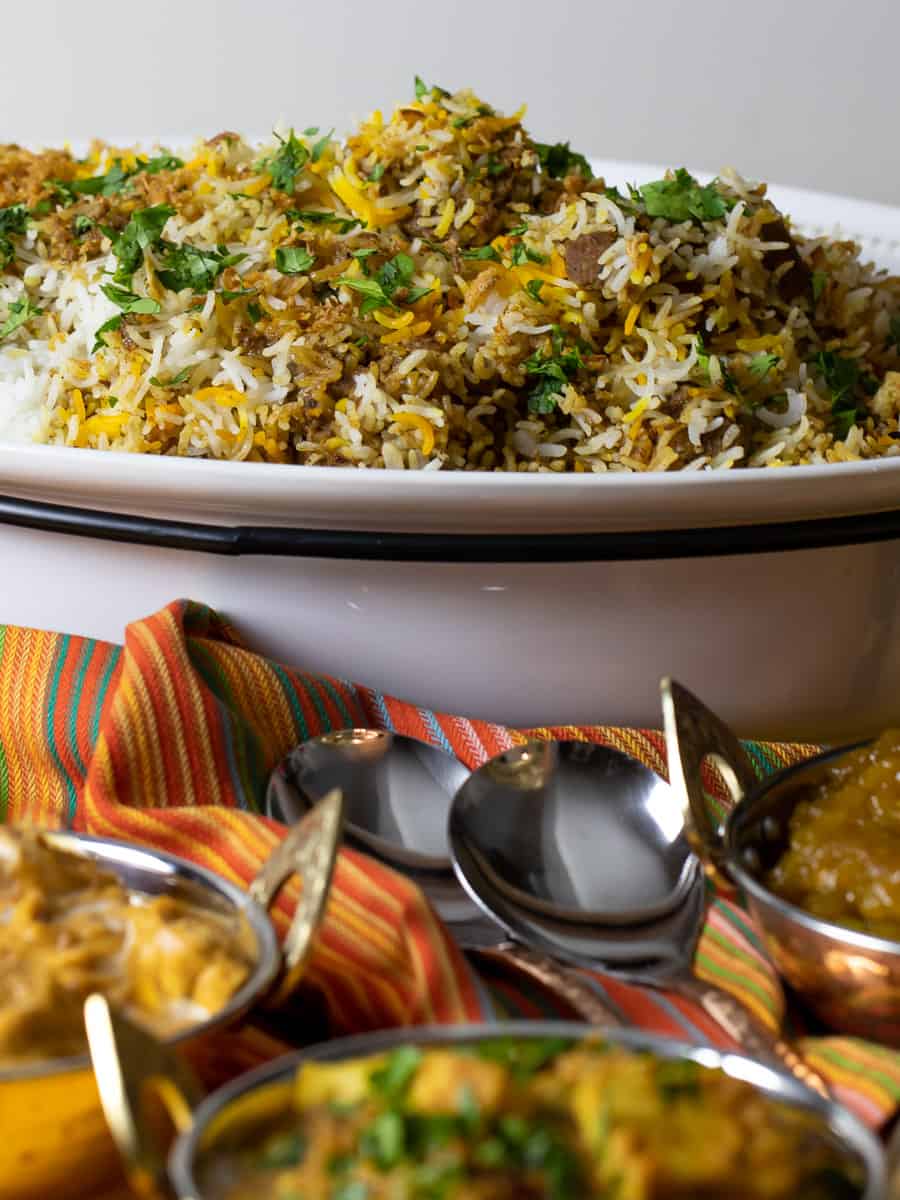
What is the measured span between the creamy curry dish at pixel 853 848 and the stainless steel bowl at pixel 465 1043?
0.38 meters

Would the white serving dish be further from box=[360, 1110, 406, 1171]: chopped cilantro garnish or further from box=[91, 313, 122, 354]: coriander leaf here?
box=[360, 1110, 406, 1171]: chopped cilantro garnish

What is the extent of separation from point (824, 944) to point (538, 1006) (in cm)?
26

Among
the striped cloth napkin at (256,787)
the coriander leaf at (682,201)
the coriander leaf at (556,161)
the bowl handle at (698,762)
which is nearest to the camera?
the striped cloth napkin at (256,787)

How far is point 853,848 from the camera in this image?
1.39m

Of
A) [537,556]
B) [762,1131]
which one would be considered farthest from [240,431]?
[762,1131]

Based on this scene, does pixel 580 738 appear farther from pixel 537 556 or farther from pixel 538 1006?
pixel 538 1006

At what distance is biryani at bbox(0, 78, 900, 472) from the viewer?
6.79ft

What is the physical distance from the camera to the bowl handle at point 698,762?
1452 mm

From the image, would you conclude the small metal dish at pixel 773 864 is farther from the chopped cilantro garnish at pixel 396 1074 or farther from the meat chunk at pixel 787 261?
the meat chunk at pixel 787 261

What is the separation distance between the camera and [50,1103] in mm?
1024

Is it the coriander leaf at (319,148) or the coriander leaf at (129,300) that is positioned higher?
the coriander leaf at (319,148)

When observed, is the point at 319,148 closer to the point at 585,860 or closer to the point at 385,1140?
the point at 585,860

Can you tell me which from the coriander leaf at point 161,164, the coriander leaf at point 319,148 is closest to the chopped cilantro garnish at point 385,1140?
the coriander leaf at point 319,148

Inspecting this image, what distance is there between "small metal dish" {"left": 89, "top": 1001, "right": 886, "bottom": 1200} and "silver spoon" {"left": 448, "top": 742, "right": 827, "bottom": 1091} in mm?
365
